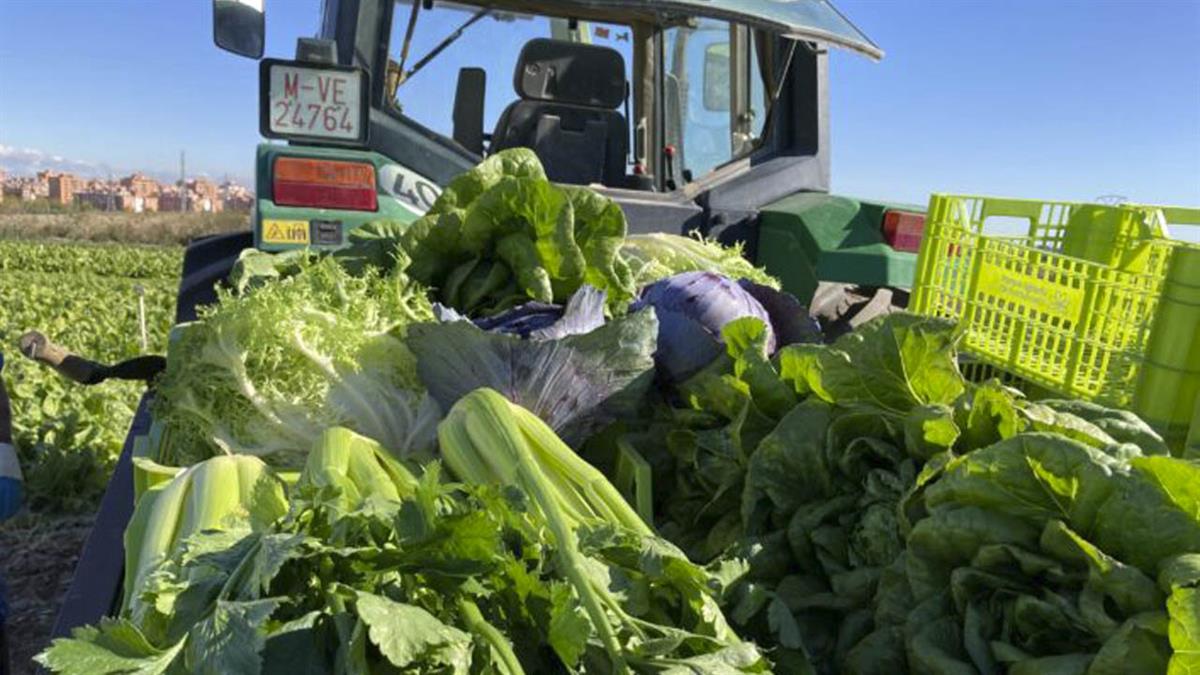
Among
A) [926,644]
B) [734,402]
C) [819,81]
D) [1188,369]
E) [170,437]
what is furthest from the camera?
[819,81]

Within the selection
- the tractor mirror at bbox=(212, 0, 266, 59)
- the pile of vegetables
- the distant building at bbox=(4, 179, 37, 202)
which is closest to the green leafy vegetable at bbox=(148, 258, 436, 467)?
the pile of vegetables

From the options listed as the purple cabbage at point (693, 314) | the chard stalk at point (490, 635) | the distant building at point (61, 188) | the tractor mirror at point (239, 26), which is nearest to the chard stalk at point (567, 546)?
the chard stalk at point (490, 635)

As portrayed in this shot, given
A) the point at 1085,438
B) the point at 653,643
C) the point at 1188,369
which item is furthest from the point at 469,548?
the point at 1188,369

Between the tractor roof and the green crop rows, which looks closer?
the tractor roof

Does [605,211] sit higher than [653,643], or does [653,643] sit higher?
[605,211]

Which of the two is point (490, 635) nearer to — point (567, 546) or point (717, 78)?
point (567, 546)

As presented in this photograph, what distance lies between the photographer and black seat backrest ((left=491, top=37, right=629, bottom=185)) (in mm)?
4855

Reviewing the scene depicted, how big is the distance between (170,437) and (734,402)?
1.28 m

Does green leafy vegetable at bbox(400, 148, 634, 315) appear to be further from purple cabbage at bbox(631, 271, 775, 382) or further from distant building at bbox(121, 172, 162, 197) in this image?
distant building at bbox(121, 172, 162, 197)

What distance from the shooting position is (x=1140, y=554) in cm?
129

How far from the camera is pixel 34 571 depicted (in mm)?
4930

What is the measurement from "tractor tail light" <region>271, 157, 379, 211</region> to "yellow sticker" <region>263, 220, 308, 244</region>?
0.26 feet

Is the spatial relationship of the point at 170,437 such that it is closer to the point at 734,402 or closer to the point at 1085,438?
the point at 734,402

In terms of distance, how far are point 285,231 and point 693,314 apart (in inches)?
76.6
